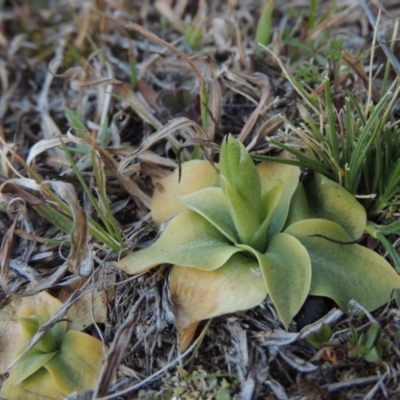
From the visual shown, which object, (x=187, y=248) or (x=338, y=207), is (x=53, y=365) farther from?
(x=338, y=207)

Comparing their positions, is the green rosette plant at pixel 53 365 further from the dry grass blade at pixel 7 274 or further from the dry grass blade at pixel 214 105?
the dry grass blade at pixel 214 105

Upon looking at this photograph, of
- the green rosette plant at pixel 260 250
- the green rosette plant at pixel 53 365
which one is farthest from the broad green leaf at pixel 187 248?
the green rosette plant at pixel 53 365

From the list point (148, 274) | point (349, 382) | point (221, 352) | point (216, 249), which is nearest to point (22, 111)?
point (148, 274)

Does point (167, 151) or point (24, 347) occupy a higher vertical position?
point (167, 151)

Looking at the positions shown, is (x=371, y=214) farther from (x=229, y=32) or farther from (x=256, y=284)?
(x=229, y=32)

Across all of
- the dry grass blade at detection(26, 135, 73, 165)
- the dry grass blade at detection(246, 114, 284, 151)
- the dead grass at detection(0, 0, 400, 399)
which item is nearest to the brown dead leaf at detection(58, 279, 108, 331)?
the dead grass at detection(0, 0, 400, 399)

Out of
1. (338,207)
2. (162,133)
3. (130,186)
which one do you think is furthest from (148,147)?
(338,207)
